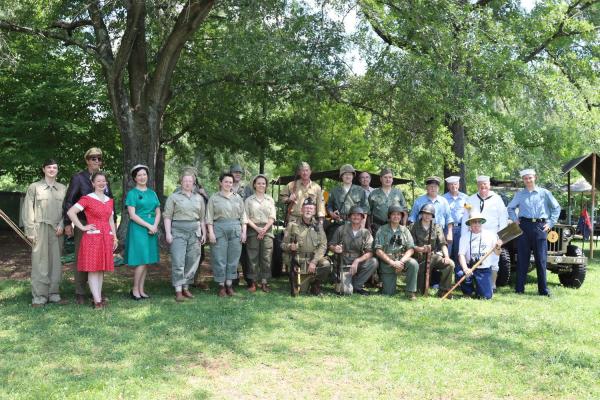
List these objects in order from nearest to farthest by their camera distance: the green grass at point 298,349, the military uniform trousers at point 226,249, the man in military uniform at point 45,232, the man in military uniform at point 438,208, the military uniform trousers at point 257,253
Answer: the green grass at point 298,349, the man in military uniform at point 45,232, the military uniform trousers at point 226,249, the military uniform trousers at point 257,253, the man in military uniform at point 438,208

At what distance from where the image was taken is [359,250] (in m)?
8.15

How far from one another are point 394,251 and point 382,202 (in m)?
1.08

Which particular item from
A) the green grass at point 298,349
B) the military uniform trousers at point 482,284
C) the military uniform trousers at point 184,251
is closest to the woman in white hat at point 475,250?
the military uniform trousers at point 482,284

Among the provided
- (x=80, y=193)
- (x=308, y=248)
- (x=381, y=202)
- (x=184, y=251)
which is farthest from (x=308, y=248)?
(x=80, y=193)

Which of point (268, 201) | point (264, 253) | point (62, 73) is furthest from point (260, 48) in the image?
point (62, 73)

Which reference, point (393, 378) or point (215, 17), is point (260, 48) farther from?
point (393, 378)

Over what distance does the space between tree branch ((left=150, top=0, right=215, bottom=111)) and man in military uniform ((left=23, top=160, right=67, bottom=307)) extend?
12.7ft

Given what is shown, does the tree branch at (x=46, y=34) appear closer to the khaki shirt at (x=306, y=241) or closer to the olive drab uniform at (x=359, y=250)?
the khaki shirt at (x=306, y=241)

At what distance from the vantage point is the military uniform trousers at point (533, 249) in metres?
8.35

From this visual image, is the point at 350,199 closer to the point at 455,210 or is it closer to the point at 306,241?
the point at 306,241

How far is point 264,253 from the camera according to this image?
26.7ft

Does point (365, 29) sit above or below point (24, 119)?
above

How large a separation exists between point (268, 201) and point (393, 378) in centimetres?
417

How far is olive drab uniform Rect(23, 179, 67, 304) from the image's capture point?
685 cm
